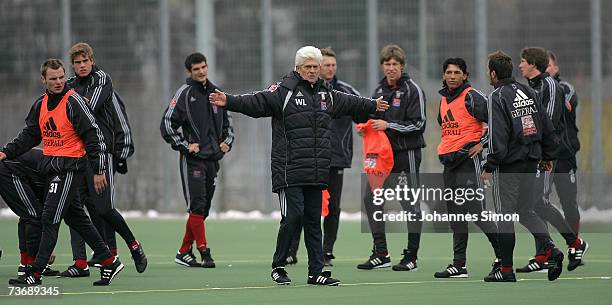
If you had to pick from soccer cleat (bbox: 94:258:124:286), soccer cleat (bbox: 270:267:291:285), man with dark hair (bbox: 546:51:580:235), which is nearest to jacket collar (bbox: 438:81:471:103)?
man with dark hair (bbox: 546:51:580:235)

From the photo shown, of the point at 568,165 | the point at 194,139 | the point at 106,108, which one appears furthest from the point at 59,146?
the point at 568,165

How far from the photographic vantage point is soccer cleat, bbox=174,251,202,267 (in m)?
15.1

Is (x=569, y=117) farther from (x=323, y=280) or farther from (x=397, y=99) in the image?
(x=323, y=280)

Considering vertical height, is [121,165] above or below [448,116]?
below

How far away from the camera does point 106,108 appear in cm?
1393

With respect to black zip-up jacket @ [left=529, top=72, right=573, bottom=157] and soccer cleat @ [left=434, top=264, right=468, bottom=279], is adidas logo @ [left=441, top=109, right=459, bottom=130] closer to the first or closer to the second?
black zip-up jacket @ [left=529, top=72, right=573, bottom=157]

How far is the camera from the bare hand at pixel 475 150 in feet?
44.0

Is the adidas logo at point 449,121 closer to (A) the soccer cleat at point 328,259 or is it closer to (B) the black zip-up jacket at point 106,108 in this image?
(A) the soccer cleat at point 328,259

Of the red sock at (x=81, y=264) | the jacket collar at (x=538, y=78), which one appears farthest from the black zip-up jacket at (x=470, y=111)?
the red sock at (x=81, y=264)

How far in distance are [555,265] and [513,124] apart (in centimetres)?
128

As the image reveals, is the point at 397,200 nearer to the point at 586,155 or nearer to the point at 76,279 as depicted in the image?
the point at 76,279

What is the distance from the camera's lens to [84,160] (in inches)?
492

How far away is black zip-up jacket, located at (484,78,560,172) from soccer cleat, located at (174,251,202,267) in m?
3.81

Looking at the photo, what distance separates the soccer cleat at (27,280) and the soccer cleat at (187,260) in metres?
2.70
